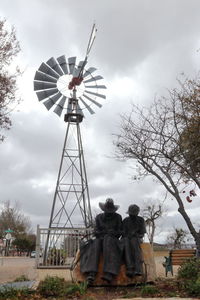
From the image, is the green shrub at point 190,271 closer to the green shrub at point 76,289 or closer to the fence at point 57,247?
the green shrub at point 76,289

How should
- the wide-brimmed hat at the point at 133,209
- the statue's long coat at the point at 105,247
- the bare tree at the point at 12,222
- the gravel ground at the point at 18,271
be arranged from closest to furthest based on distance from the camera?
the statue's long coat at the point at 105,247, the wide-brimmed hat at the point at 133,209, the gravel ground at the point at 18,271, the bare tree at the point at 12,222

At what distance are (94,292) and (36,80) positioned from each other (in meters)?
15.0

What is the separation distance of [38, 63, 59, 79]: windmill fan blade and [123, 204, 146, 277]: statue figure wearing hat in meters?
13.6

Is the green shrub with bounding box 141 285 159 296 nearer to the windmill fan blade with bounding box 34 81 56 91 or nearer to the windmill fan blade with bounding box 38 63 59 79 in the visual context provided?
the windmill fan blade with bounding box 34 81 56 91

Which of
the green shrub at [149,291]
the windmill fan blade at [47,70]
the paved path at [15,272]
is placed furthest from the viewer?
the windmill fan blade at [47,70]

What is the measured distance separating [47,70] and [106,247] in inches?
570

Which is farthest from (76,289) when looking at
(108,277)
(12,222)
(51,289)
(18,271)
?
(12,222)

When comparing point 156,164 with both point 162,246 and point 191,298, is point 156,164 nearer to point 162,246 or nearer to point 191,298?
point 191,298

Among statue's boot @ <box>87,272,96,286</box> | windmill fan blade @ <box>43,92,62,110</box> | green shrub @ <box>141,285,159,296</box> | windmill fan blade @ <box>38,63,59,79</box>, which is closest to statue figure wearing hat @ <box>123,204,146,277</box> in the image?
statue's boot @ <box>87,272,96,286</box>

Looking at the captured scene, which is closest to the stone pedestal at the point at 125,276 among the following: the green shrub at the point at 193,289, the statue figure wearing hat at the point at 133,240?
the statue figure wearing hat at the point at 133,240

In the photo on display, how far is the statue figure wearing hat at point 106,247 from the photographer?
7.66 metres

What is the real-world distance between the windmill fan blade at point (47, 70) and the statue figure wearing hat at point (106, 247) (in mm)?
13209

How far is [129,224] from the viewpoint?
8.44m

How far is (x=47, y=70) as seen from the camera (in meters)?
20.5
